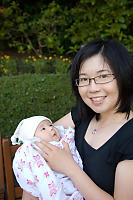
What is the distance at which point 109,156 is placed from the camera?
1.32m

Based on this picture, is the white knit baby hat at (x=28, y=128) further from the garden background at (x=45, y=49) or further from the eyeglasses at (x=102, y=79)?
the eyeglasses at (x=102, y=79)

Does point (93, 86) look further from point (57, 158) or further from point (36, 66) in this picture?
point (36, 66)

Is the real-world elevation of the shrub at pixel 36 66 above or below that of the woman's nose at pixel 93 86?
above

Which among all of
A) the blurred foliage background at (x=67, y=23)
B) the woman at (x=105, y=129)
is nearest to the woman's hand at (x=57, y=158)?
the woman at (x=105, y=129)

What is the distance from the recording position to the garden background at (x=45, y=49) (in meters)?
3.13

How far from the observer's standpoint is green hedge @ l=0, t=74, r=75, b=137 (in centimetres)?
310

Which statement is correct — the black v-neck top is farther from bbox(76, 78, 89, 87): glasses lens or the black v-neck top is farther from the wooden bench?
the wooden bench

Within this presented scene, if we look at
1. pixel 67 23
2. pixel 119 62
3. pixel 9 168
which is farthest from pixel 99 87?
pixel 67 23

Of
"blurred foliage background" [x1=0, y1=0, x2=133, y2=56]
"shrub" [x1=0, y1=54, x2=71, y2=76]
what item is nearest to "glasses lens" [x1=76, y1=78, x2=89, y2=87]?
"blurred foliage background" [x1=0, y1=0, x2=133, y2=56]

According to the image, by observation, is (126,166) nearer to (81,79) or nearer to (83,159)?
(83,159)

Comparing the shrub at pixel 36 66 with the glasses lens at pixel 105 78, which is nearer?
the glasses lens at pixel 105 78

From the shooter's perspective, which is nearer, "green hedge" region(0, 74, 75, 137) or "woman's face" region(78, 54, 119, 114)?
"woman's face" region(78, 54, 119, 114)

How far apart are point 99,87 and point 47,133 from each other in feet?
2.15

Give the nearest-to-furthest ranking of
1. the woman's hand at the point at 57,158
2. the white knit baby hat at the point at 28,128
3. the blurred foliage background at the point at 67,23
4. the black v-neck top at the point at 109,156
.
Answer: the black v-neck top at the point at 109,156
the woman's hand at the point at 57,158
the white knit baby hat at the point at 28,128
the blurred foliage background at the point at 67,23
